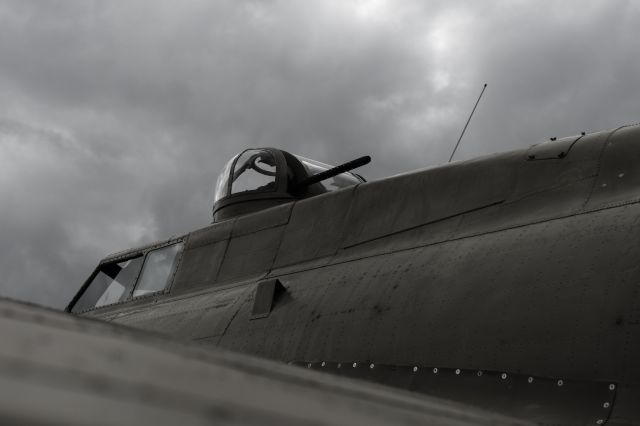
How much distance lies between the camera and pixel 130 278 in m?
8.51

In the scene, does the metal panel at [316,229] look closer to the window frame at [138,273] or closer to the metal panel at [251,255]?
the metal panel at [251,255]

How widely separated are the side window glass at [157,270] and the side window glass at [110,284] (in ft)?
0.58

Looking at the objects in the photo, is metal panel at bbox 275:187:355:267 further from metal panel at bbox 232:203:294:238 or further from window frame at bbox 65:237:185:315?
window frame at bbox 65:237:185:315

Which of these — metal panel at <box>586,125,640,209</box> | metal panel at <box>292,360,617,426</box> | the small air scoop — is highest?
the small air scoop

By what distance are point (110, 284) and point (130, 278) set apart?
1.74 ft

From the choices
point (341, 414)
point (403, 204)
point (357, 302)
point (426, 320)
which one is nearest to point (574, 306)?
point (426, 320)

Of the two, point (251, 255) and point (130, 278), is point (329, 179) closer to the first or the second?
point (251, 255)

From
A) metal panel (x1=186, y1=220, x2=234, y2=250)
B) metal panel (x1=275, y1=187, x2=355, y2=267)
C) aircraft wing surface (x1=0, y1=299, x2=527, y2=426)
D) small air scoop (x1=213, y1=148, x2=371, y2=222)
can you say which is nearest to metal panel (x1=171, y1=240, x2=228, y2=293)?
metal panel (x1=186, y1=220, x2=234, y2=250)

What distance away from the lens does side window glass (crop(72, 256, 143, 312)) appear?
335 inches

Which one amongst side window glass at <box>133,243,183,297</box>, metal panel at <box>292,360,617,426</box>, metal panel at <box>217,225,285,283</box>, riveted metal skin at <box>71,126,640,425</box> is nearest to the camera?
metal panel at <box>292,360,617,426</box>

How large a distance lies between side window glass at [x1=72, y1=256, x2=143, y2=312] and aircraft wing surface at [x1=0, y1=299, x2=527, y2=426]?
732 centimetres

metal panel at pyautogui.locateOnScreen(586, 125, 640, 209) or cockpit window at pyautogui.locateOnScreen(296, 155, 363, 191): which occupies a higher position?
cockpit window at pyautogui.locateOnScreen(296, 155, 363, 191)

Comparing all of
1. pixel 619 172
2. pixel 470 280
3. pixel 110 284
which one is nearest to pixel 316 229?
pixel 470 280

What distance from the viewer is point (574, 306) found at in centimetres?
396
